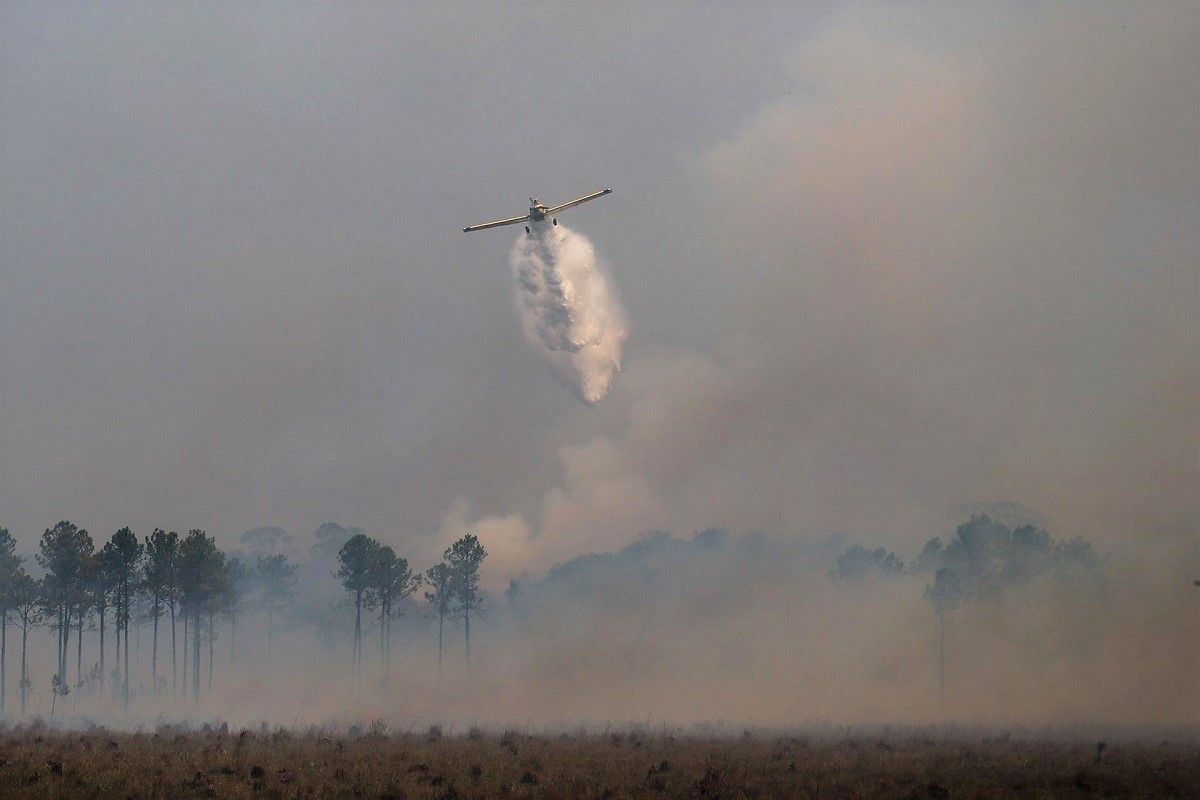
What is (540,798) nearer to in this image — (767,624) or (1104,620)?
(1104,620)

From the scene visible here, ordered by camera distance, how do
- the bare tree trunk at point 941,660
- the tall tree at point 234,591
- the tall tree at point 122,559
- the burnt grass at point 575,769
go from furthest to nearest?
1. the tall tree at point 234,591
2. the tall tree at point 122,559
3. the bare tree trunk at point 941,660
4. the burnt grass at point 575,769

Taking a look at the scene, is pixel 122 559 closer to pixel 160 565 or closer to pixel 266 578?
pixel 160 565

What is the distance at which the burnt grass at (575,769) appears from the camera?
39.0m

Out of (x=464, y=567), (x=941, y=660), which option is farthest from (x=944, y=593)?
(x=464, y=567)

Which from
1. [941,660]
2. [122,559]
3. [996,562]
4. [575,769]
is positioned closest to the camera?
[575,769]

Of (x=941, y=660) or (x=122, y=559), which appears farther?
(x=122, y=559)

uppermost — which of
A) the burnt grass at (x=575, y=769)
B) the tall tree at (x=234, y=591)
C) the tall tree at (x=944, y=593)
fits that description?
A: the tall tree at (x=234, y=591)

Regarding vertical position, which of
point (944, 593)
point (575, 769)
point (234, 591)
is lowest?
point (575, 769)

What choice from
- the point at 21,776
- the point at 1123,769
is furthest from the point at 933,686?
the point at 21,776

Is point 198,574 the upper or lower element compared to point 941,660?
upper

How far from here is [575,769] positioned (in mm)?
44000

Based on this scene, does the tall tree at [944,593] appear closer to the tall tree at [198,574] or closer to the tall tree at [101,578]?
the tall tree at [198,574]

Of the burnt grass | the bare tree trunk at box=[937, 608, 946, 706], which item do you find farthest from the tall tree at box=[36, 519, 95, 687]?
the bare tree trunk at box=[937, 608, 946, 706]

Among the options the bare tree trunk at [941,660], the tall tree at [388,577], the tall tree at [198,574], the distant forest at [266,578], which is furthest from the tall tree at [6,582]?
the bare tree trunk at [941,660]
